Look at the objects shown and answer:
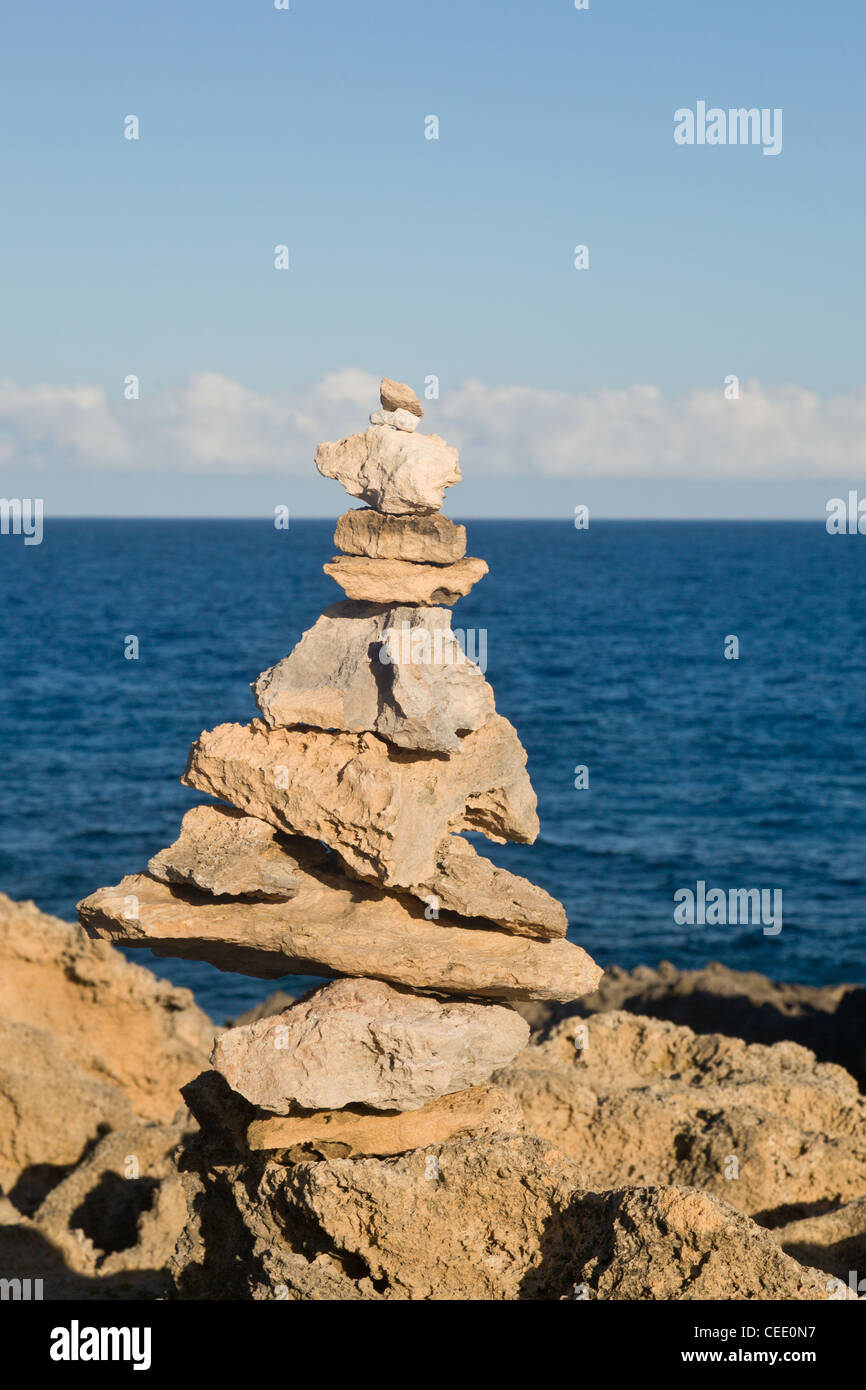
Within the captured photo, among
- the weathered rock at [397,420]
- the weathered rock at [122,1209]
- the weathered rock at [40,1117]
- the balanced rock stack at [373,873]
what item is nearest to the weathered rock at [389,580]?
the balanced rock stack at [373,873]

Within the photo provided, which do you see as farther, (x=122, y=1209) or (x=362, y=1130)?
(x=122, y=1209)

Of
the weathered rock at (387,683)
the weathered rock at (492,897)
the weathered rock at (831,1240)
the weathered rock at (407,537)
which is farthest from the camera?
the weathered rock at (831,1240)

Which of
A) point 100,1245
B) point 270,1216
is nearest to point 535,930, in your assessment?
point 270,1216

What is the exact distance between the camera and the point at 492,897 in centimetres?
1078

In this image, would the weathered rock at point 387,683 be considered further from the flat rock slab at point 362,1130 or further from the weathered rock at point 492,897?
the flat rock slab at point 362,1130

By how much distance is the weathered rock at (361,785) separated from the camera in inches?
406

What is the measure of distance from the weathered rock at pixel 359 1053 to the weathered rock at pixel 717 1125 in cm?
288

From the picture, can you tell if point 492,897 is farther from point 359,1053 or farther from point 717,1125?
point 717,1125

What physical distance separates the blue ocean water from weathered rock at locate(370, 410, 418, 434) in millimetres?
19895

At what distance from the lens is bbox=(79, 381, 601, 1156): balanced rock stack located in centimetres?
1009

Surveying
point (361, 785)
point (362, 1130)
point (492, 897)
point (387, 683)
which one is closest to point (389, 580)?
point (387, 683)

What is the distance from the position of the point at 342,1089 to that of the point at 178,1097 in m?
9.36

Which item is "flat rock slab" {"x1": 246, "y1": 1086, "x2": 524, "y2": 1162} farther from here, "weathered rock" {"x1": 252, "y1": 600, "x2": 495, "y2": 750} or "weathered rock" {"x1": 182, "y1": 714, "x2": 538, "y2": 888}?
"weathered rock" {"x1": 252, "y1": 600, "x2": 495, "y2": 750}

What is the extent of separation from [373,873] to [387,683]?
150cm
